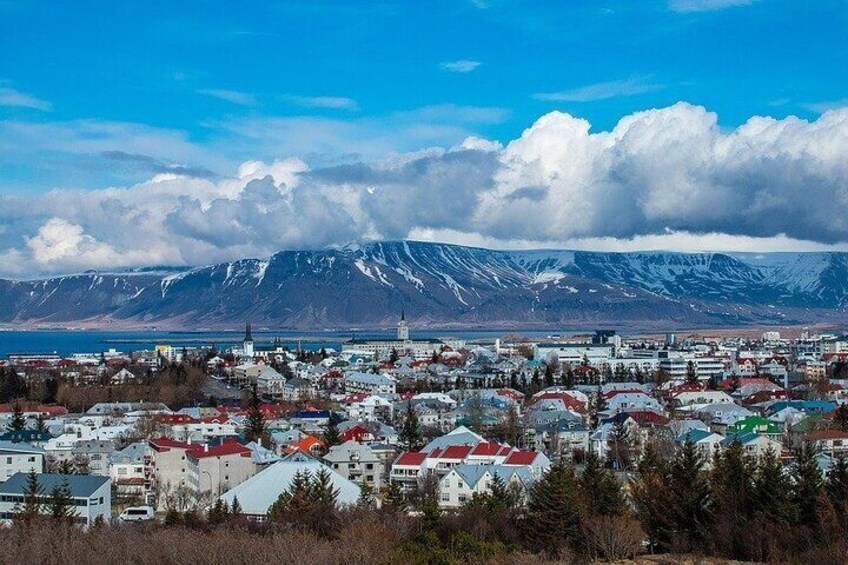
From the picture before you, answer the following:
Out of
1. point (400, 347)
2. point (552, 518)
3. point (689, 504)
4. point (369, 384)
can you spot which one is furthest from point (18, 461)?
point (400, 347)

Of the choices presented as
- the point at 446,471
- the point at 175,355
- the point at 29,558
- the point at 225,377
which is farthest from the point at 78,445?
the point at 175,355

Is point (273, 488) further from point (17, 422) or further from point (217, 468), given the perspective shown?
point (17, 422)

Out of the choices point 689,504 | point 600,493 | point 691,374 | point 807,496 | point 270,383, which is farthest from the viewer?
point 691,374

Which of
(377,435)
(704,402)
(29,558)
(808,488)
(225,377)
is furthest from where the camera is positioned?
(225,377)

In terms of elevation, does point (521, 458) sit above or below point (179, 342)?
below

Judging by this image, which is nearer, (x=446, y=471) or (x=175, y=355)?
(x=446, y=471)

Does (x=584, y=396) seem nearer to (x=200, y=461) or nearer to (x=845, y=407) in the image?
(x=845, y=407)

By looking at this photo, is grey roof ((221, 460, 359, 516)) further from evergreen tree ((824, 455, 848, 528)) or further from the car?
evergreen tree ((824, 455, 848, 528))
